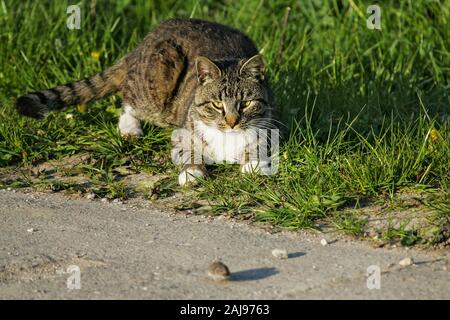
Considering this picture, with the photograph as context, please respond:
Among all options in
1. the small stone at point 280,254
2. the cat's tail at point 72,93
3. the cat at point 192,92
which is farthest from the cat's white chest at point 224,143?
the small stone at point 280,254

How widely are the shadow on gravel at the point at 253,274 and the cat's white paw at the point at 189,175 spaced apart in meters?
1.40

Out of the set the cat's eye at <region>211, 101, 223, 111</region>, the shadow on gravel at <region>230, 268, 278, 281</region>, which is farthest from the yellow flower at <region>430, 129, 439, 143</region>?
the shadow on gravel at <region>230, 268, 278, 281</region>

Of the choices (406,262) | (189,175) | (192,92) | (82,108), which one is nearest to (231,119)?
(189,175)

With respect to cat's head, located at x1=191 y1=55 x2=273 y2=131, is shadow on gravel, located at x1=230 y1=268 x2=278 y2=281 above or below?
below

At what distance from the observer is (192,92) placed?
21.3ft

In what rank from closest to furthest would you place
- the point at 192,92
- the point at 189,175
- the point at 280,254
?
the point at 280,254, the point at 189,175, the point at 192,92

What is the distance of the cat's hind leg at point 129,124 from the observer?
21.7 ft

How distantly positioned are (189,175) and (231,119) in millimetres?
491

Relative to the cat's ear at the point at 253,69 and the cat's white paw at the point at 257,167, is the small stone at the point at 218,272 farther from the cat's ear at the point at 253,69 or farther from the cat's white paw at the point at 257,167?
the cat's ear at the point at 253,69

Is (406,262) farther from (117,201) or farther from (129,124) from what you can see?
(129,124)

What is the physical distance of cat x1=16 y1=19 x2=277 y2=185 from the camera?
6082 mm

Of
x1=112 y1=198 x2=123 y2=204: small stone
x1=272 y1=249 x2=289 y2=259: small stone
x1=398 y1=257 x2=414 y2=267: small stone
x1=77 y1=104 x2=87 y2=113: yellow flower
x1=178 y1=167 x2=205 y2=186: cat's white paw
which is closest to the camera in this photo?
x1=398 y1=257 x2=414 y2=267: small stone

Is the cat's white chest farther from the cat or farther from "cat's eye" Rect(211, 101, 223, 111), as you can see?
"cat's eye" Rect(211, 101, 223, 111)

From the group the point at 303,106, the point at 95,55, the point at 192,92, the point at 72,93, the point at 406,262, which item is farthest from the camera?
the point at 95,55
